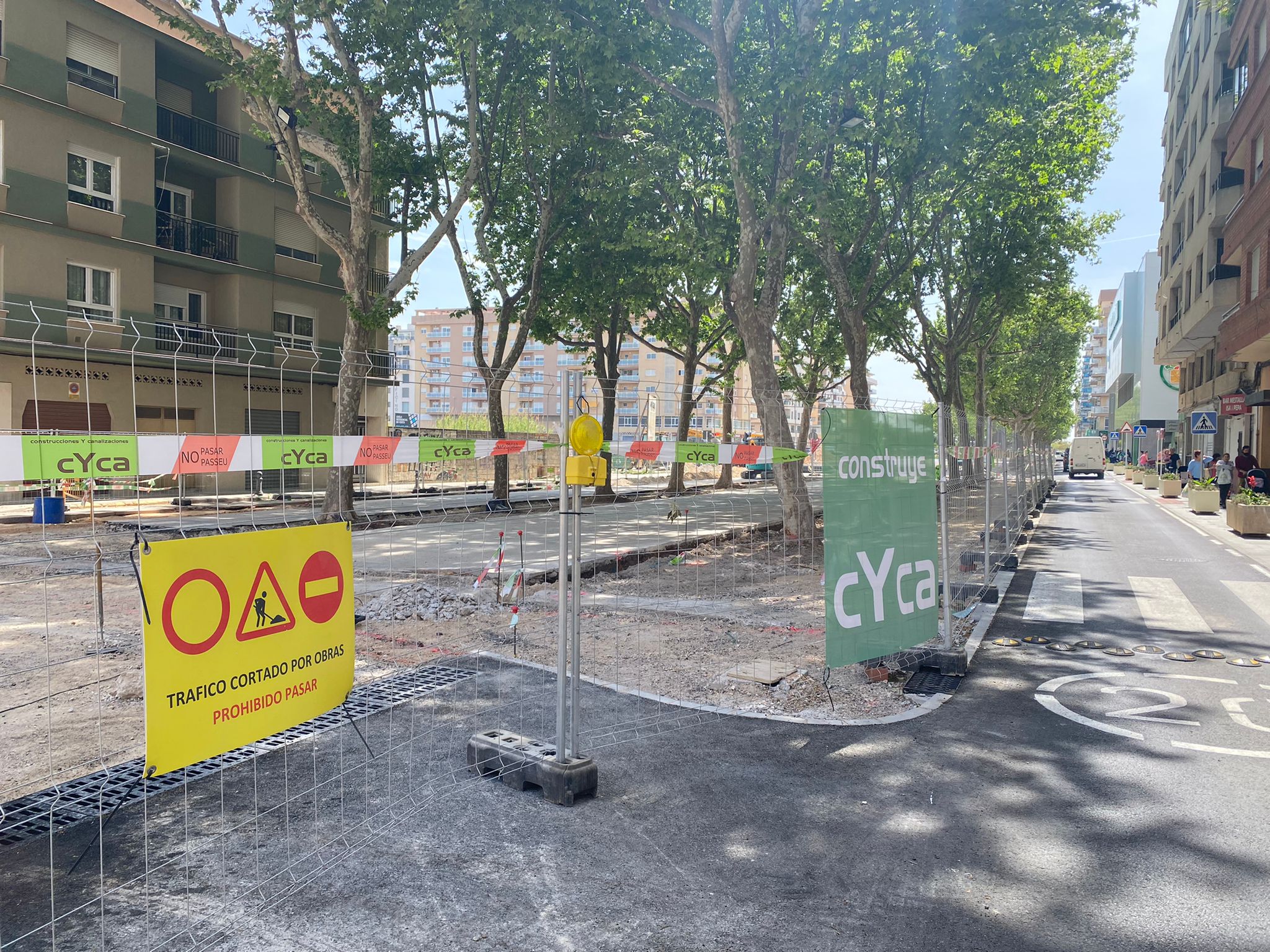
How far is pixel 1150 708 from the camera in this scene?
6.37 meters

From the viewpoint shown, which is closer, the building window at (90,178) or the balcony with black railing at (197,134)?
the building window at (90,178)

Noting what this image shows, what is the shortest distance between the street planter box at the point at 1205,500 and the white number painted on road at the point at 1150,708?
20849mm

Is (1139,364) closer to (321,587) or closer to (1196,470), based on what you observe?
(1196,470)

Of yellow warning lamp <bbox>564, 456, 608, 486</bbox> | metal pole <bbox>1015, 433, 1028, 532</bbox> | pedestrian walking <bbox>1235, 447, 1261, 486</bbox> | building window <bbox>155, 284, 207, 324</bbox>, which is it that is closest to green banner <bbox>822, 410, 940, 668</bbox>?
yellow warning lamp <bbox>564, 456, 608, 486</bbox>

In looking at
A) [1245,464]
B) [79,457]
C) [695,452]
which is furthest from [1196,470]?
[79,457]

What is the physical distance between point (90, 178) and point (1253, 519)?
30.1 m

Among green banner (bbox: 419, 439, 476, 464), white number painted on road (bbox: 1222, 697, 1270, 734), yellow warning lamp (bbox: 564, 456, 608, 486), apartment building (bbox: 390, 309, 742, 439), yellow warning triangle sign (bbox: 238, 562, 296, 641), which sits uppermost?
apartment building (bbox: 390, 309, 742, 439)

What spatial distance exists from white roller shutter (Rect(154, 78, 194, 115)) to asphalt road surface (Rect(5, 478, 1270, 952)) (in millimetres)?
27692

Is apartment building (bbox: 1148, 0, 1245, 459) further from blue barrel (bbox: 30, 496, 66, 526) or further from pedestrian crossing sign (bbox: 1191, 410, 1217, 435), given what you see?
blue barrel (bbox: 30, 496, 66, 526)

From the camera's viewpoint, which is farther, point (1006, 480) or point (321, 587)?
point (1006, 480)

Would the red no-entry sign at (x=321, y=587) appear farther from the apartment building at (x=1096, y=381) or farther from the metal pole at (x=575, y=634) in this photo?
the apartment building at (x=1096, y=381)

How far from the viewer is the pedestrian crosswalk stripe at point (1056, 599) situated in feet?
32.3

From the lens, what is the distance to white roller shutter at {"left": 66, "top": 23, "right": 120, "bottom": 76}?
2320cm

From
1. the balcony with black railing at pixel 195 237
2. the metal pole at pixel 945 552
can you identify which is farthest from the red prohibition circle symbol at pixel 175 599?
the balcony with black railing at pixel 195 237
